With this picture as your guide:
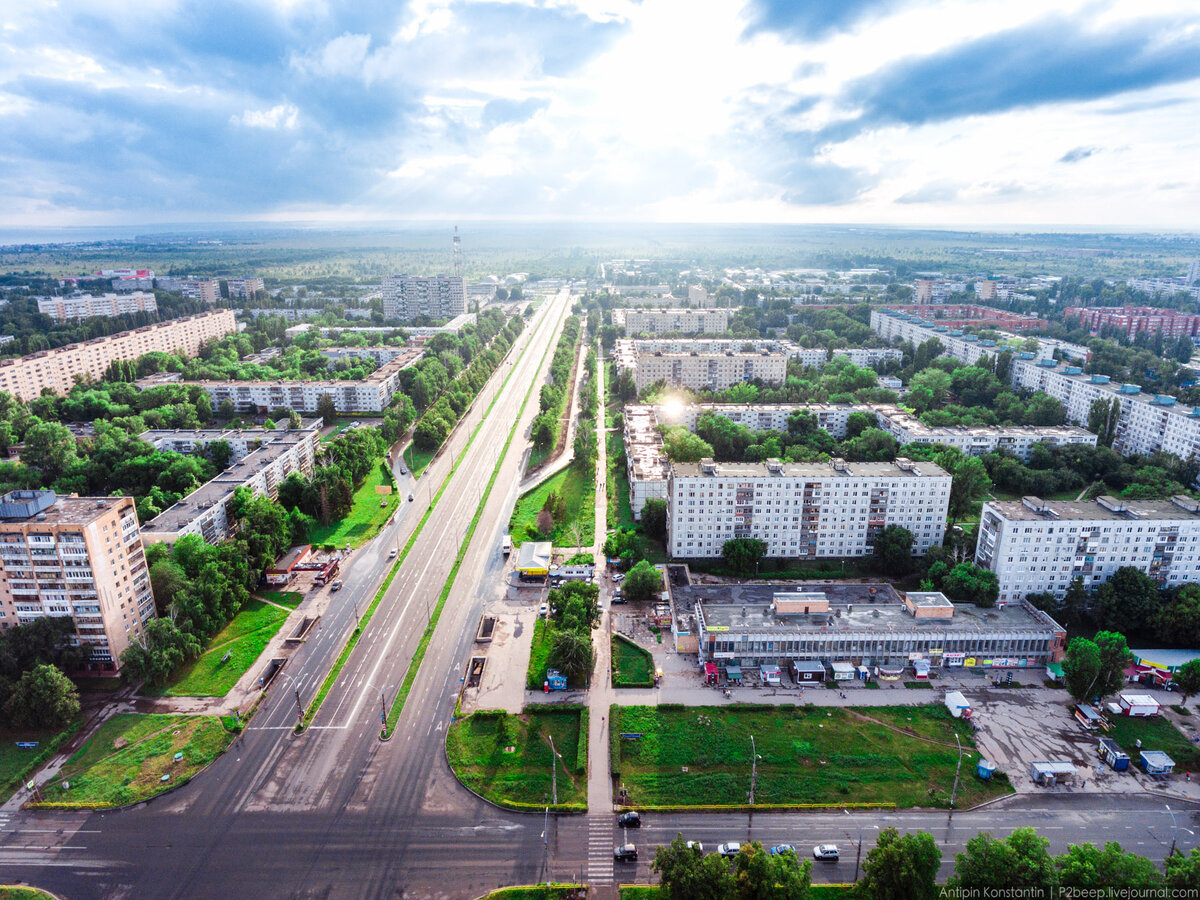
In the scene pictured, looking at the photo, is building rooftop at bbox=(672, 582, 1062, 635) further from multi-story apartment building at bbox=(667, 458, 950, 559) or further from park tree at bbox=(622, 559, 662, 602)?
multi-story apartment building at bbox=(667, 458, 950, 559)

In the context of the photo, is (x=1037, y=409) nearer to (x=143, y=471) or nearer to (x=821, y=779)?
(x=821, y=779)

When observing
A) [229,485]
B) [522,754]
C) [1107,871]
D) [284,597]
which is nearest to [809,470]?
[522,754]

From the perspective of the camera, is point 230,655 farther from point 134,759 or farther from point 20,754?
point 20,754

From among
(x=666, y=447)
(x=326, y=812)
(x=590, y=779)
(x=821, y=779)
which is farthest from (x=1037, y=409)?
(x=326, y=812)

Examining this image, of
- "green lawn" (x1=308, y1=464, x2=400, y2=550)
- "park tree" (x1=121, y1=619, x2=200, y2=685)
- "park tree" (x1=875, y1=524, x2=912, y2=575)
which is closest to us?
"park tree" (x1=121, y1=619, x2=200, y2=685)

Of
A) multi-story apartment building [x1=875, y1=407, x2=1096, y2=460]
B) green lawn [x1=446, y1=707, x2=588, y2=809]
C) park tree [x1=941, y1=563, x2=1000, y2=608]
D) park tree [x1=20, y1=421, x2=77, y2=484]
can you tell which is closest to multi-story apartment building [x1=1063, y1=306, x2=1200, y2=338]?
multi-story apartment building [x1=875, y1=407, x2=1096, y2=460]

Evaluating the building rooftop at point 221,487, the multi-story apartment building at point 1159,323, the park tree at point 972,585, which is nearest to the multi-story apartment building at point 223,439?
the building rooftop at point 221,487
